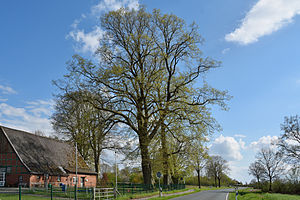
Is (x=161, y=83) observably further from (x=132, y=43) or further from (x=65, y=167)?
(x=65, y=167)

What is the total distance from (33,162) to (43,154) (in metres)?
3.72

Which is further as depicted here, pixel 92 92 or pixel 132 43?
pixel 132 43

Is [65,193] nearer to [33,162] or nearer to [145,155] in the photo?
[145,155]

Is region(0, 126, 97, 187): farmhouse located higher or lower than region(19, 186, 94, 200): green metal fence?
higher

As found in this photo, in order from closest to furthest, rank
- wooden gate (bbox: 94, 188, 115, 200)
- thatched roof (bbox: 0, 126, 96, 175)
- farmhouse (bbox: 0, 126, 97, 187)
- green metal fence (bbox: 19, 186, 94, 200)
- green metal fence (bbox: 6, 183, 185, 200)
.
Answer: wooden gate (bbox: 94, 188, 115, 200) < green metal fence (bbox: 19, 186, 94, 200) < green metal fence (bbox: 6, 183, 185, 200) < farmhouse (bbox: 0, 126, 97, 187) < thatched roof (bbox: 0, 126, 96, 175)

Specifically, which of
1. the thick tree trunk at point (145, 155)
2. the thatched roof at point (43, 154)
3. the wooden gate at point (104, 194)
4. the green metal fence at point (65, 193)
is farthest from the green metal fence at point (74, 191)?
the thatched roof at point (43, 154)

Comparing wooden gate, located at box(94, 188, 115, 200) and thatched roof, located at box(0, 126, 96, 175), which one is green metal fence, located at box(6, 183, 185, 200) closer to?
wooden gate, located at box(94, 188, 115, 200)

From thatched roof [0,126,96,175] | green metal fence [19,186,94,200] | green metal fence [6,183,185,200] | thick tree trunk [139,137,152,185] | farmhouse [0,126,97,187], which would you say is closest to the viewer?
green metal fence [19,186,94,200]

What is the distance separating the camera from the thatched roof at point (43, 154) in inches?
1237

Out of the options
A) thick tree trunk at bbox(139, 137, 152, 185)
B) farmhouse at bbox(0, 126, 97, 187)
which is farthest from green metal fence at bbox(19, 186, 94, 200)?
thick tree trunk at bbox(139, 137, 152, 185)

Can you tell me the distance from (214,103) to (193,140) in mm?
3905

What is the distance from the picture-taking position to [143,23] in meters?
25.7

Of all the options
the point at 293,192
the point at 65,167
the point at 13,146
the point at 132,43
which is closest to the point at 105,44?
the point at 132,43

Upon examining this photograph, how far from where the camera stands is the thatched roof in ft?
103
